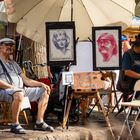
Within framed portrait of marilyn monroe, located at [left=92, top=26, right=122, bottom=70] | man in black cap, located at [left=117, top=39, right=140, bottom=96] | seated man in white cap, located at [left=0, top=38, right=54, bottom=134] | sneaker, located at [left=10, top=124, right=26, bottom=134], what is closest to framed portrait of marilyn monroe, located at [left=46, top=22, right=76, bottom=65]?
framed portrait of marilyn monroe, located at [left=92, top=26, right=122, bottom=70]

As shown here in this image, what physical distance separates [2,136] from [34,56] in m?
3.97

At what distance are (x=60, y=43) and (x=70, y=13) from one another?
1043 millimetres

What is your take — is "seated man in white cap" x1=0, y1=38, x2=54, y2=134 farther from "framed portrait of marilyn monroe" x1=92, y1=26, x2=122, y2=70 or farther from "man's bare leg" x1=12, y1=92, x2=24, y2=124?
"framed portrait of marilyn monroe" x1=92, y1=26, x2=122, y2=70

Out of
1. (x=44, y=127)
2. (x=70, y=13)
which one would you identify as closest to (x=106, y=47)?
(x=70, y=13)

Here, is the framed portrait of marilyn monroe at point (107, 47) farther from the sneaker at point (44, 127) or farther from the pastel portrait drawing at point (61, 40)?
the sneaker at point (44, 127)

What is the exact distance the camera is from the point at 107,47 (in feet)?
26.6

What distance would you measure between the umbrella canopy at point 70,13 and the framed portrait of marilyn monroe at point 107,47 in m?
0.49

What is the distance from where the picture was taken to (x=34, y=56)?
35.0 ft

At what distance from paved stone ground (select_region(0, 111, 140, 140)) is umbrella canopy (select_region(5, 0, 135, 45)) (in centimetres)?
146

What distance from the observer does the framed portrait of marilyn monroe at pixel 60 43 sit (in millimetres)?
7863

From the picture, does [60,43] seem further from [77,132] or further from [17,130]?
[17,130]

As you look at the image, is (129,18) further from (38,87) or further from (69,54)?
(38,87)

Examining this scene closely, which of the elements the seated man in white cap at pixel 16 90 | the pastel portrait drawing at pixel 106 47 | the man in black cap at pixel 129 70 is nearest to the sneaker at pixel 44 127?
the seated man in white cap at pixel 16 90

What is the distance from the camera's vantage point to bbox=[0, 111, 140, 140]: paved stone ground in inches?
275
